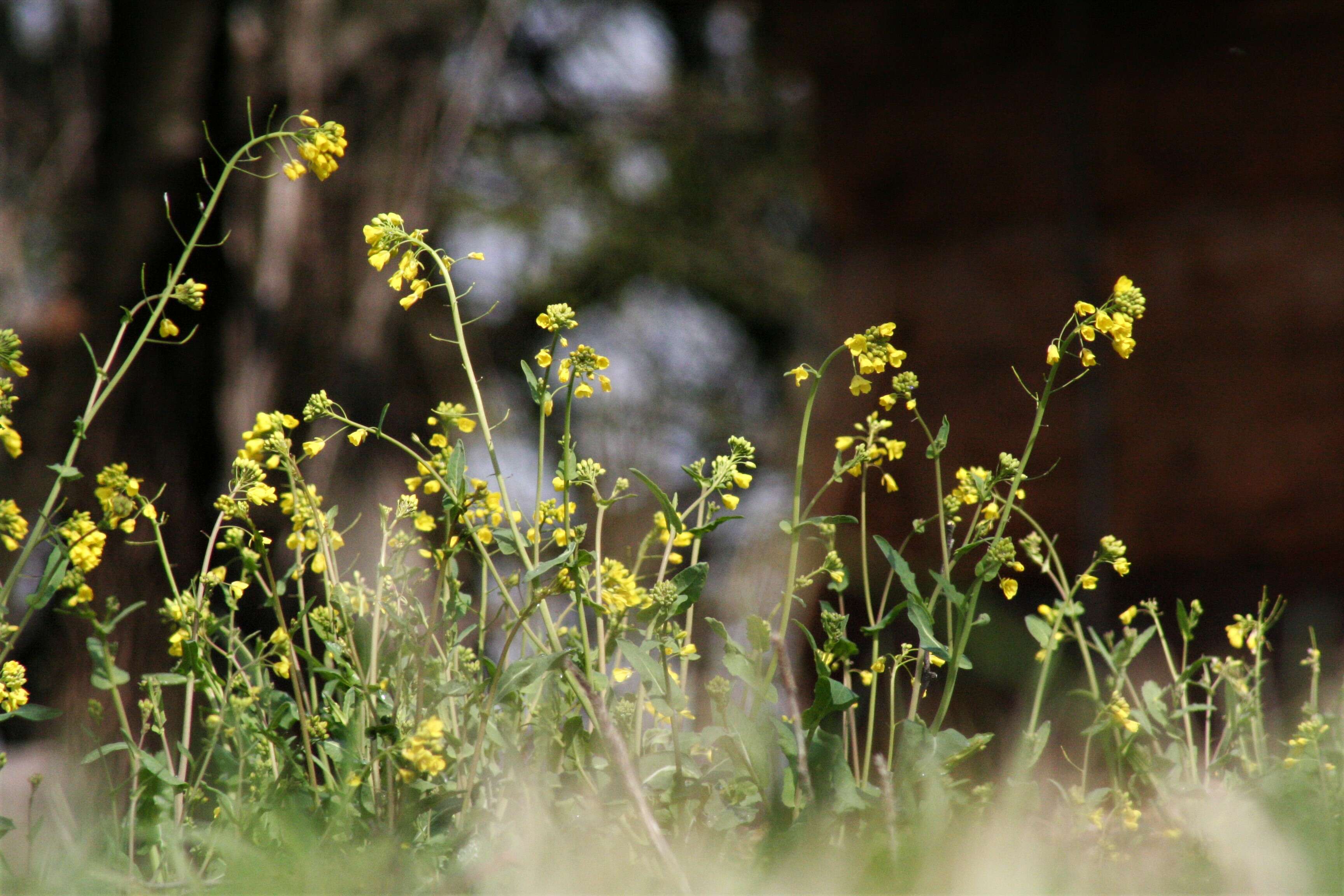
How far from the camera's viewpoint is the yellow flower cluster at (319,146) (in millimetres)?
1195

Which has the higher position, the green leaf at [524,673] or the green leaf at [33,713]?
the green leaf at [524,673]

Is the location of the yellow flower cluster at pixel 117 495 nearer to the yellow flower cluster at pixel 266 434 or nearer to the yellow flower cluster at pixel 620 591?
the yellow flower cluster at pixel 266 434

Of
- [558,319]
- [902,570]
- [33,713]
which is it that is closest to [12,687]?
[33,713]

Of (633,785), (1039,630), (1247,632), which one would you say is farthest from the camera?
(1247,632)

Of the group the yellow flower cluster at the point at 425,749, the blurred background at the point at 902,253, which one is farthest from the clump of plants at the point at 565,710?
the blurred background at the point at 902,253

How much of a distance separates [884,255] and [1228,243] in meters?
0.77

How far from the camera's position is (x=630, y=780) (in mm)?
938

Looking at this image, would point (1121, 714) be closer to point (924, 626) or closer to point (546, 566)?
point (924, 626)

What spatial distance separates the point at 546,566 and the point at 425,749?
190 mm

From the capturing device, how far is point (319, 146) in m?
1.20

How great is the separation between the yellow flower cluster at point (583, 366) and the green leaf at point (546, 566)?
6.2 inches

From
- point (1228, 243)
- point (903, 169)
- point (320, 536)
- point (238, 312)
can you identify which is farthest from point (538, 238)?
point (320, 536)

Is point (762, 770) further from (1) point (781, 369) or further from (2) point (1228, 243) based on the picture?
(1) point (781, 369)

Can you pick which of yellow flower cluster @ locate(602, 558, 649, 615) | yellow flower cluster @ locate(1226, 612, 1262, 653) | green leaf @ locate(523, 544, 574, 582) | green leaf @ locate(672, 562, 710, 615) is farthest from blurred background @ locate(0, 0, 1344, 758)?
green leaf @ locate(523, 544, 574, 582)
